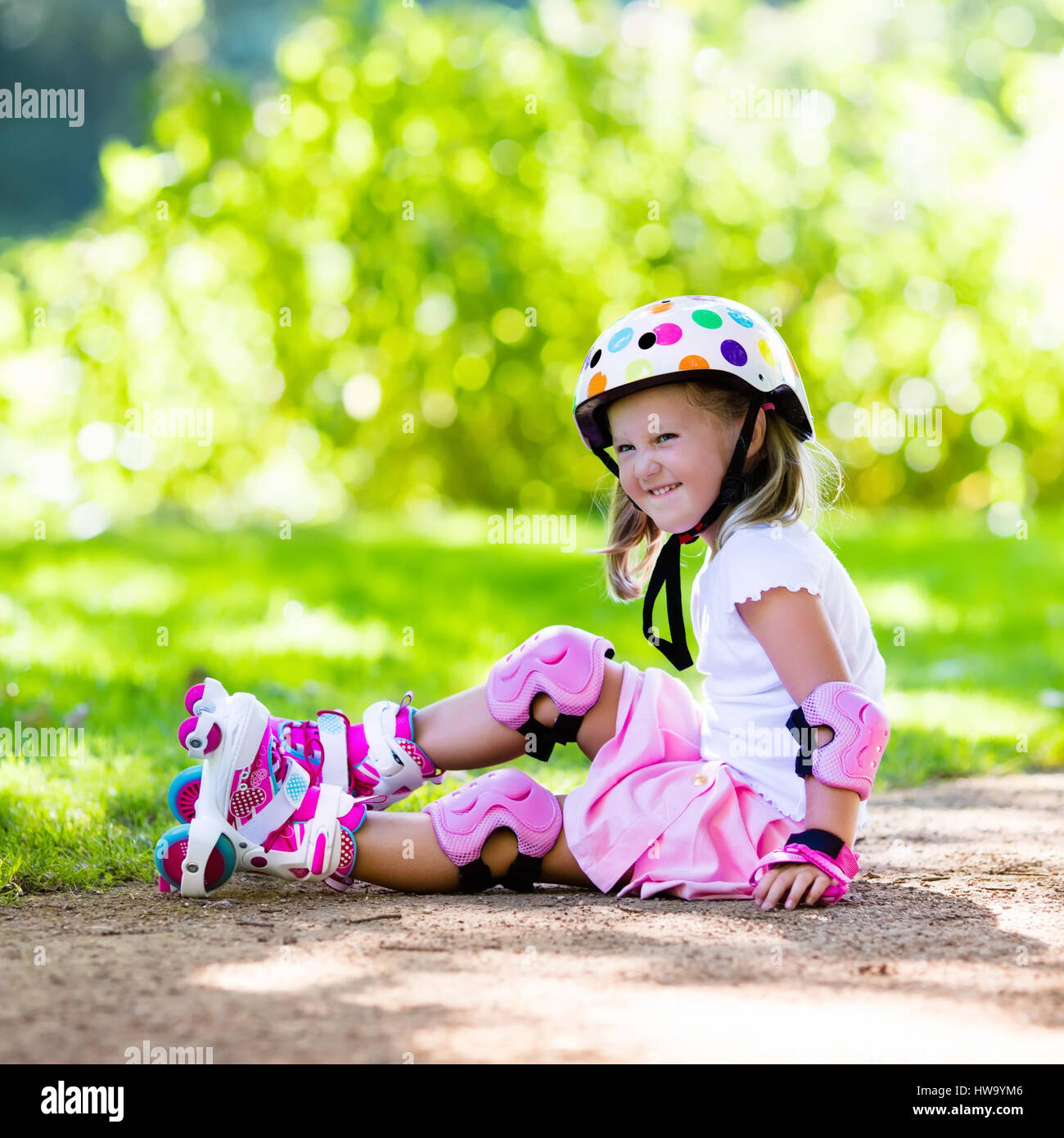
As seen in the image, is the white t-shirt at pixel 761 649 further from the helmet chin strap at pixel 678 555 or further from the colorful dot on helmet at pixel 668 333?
the colorful dot on helmet at pixel 668 333

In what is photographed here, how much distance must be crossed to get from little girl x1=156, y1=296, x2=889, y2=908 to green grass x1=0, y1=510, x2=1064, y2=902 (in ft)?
1.48

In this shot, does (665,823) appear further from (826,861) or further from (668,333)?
(668,333)

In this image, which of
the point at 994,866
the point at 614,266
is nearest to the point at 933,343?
the point at 614,266

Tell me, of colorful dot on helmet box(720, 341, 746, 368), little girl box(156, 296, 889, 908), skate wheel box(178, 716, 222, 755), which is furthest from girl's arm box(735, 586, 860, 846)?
skate wheel box(178, 716, 222, 755)

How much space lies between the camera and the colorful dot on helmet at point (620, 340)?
3004 mm

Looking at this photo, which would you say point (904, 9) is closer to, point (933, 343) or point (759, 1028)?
point (933, 343)

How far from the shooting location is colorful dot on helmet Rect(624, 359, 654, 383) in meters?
2.93

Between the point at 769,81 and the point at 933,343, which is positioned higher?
the point at 769,81

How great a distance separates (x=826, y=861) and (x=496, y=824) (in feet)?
2.08

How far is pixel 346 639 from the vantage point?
5.78m

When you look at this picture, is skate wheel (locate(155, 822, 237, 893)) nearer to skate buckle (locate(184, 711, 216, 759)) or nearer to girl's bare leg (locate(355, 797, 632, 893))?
skate buckle (locate(184, 711, 216, 759))

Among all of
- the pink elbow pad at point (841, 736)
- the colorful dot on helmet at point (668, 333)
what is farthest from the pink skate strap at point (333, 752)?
the colorful dot on helmet at point (668, 333)

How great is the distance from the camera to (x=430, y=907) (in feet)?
8.67
